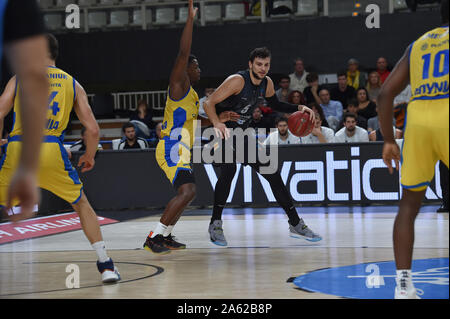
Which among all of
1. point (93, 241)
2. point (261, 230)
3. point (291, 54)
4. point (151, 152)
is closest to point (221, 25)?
point (291, 54)

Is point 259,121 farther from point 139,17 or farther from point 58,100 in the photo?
point 58,100

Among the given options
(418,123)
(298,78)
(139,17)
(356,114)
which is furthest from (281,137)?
(418,123)

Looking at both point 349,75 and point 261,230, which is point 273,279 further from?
point 349,75

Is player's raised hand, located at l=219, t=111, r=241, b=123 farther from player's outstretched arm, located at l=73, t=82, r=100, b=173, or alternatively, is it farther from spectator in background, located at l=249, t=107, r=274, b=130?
spectator in background, located at l=249, t=107, r=274, b=130

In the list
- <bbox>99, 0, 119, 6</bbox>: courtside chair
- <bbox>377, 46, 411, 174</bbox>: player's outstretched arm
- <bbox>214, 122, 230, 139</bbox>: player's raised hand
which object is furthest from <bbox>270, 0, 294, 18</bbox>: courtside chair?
<bbox>377, 46, 411, 174</bbox>: player's outstretched arm

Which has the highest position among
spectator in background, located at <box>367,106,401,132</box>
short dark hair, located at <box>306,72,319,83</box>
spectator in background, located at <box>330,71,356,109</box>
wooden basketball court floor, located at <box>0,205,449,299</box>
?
short dark hair, located at <box>306,72,319,83</box>

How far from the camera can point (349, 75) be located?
1300 centimetres

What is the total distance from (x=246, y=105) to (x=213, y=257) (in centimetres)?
145

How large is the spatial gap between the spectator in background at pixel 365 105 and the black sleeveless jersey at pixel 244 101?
591 centimetres

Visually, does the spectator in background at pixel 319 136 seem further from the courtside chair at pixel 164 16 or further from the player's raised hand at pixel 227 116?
the courtside chair at pixel 164 16

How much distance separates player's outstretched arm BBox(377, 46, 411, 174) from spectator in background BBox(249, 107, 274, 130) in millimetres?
8333

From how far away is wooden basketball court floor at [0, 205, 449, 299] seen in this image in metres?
4.25

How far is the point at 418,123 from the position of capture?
3.20 meters
